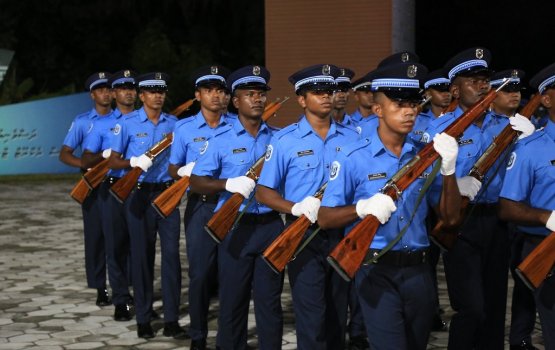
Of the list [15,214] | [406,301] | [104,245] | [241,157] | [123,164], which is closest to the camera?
[406,301]

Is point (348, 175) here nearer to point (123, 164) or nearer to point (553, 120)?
point (553, 120)

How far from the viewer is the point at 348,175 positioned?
5125 mm

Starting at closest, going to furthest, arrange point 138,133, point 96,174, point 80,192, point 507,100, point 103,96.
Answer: point 507,100
point 138,133
point 96,174
point 80,192
point 103,96

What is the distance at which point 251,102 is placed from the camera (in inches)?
279

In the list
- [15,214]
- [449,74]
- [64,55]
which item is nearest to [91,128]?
[449,74]

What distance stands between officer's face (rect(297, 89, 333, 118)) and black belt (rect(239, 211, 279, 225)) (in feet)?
2.81

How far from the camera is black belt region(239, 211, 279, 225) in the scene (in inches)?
269

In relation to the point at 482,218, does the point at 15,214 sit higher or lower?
lower

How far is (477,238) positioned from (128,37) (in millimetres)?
30611

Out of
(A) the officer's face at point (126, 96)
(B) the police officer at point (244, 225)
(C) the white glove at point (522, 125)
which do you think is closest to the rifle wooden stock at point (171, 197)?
(B) the police officer at point (244, 225)

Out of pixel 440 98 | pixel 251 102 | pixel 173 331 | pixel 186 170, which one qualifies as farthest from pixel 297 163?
pixel 173 331

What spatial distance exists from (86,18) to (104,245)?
25.5 metres

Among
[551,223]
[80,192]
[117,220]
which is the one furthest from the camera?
[80,192]

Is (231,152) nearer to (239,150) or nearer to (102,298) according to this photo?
(239,150)
